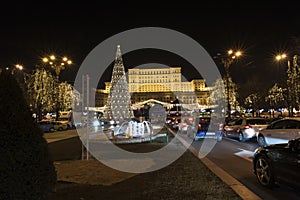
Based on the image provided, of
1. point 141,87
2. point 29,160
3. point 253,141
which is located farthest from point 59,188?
point 141,87

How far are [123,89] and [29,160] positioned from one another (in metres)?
60.6

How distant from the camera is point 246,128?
1828 centimetres

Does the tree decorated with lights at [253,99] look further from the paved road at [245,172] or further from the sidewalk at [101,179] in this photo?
the sidewalk at [101,179]

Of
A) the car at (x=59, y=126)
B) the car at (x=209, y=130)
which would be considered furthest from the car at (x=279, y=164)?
the car at (x=59, y=126)

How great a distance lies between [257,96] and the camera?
171ft

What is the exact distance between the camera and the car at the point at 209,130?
63.2ft

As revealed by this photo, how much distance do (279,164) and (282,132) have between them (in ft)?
22.0

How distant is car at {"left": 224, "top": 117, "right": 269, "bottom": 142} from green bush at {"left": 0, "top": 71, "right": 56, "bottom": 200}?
51.7 feet

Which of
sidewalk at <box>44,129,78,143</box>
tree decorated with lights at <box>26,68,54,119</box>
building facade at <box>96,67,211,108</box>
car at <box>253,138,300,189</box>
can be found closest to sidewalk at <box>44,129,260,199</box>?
car at <box>253,138,300,189</box>

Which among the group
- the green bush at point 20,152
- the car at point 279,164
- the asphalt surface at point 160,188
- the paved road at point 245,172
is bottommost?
the paved road at point 245,172

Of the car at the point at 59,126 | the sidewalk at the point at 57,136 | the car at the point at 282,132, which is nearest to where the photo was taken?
the car at the point at 282,132

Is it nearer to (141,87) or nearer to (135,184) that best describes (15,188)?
(135,184)

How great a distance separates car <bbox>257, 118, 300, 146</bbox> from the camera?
1251cm

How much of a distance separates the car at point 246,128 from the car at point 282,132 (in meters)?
3.65
